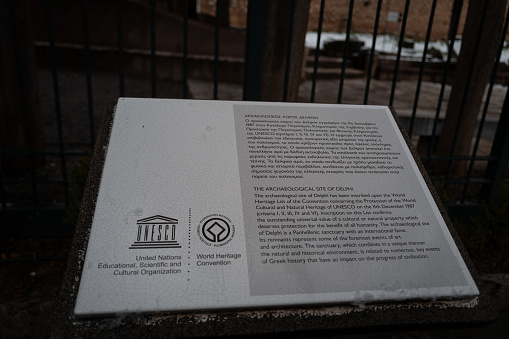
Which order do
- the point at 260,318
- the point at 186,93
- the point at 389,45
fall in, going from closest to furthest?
the point at 260,318 < the point at 186,93 < the point at 389,45

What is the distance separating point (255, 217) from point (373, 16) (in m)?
18.0

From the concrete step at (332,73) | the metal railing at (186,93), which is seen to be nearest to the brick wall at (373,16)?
the concrete step at (332,73)

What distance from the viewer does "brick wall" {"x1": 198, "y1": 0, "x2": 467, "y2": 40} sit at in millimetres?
16906

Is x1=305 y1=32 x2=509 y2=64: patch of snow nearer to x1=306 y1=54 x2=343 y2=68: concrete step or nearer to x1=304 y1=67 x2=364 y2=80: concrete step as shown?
x1=306 y1=54 x2=343 y2=68: concrete step

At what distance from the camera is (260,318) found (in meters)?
1.21

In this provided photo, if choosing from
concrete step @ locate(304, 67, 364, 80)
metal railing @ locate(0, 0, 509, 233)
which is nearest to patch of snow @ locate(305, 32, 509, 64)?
concrete step @ locate(304, 67, 364, 80)

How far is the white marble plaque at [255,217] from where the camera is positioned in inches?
47.6

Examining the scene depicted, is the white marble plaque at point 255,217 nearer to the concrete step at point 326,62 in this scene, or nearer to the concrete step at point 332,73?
the concrete step at point 332,73

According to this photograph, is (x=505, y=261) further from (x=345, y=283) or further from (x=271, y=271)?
(x=271, y=271)

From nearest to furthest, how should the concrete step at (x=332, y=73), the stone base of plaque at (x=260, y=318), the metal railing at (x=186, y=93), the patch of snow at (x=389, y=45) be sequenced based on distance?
the stone base of plaque at (x=260, y=318) < the metal railing at (x=186, y=93) < the concrete step at (x=332, y=73) < the patch of snow at (x=389, y=45)

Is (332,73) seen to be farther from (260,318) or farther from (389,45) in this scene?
(260,318)

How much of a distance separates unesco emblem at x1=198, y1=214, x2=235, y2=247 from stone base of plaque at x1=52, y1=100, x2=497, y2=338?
120 mm

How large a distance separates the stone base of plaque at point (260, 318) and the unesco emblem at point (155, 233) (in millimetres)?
24

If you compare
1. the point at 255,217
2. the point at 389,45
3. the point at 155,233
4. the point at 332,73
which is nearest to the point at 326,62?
the point at 332,73
